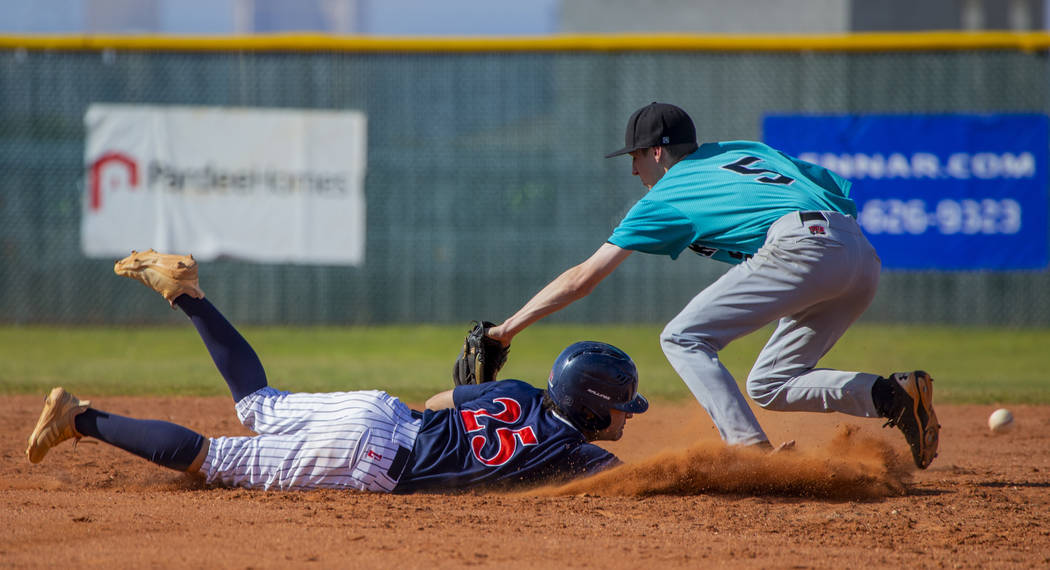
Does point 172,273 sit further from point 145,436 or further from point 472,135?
point 472,135

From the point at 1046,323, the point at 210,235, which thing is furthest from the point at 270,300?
the point at 1046,323

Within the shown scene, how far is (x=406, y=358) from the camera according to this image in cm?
882

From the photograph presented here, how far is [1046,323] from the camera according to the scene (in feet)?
36.1

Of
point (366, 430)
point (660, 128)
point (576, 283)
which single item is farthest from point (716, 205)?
point (366, 430)

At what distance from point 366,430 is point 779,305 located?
5.26ft

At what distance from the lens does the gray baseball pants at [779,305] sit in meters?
3.70

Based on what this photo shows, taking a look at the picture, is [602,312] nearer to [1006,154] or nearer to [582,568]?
[1006,154]

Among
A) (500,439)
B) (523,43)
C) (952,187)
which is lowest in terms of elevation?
(500,439)

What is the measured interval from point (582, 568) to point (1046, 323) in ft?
32.6

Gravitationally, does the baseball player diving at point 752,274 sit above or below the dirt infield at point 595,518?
above

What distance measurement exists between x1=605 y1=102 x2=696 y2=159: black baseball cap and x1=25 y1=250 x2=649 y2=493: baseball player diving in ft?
2.83

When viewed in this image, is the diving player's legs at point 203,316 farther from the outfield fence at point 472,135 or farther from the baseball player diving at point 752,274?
the outfield fence at point 472,135

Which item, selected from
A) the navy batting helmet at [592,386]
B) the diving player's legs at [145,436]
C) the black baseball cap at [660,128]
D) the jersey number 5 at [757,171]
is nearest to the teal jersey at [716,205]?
the jersey number 5 at [757,171]

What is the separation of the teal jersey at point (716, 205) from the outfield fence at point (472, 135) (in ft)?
23.0
